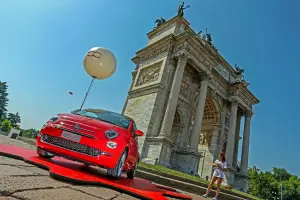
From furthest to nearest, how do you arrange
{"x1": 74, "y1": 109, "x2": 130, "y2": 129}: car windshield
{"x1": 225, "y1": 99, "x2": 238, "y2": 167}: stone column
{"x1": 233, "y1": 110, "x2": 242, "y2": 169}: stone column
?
{"x1": 233, "y1": 110, "x2": 242, "y2": 169}: stone column
{"x1": 225, "y1": 99, "x2": 238, "y2": 167}: stone column
{"x1": 74, "y1": 109, "x2": 130, "y2": 129}: car windshield

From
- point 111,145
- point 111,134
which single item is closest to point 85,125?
point 111,134

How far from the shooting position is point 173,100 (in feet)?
59.5

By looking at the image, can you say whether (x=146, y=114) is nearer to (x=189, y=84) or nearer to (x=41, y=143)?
(x=189, y=84)

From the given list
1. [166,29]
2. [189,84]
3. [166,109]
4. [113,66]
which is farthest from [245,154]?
[113,66]

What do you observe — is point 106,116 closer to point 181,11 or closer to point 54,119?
point 54,119

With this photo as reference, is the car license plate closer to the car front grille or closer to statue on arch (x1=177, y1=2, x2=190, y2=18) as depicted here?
the car front grille

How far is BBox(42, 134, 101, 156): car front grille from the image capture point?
4.03 m

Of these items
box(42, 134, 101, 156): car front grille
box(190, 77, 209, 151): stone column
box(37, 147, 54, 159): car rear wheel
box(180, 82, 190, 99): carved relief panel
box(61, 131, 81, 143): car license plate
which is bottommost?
box(37, 147, 54, 159): car rear wheel

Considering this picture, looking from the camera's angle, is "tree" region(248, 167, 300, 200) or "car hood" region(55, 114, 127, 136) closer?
"car hood" region(55, 114, 127, 136)

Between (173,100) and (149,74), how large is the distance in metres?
5.18

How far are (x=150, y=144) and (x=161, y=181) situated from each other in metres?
9.22

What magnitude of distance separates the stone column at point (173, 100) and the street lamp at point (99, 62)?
954cm

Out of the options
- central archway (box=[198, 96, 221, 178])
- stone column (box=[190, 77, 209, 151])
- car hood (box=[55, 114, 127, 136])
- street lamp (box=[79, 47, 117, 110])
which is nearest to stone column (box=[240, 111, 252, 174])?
central archway (box=[198, 96, 221, 178])

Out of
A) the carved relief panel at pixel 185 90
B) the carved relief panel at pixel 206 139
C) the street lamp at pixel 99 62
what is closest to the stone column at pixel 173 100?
the carved relief panel at pixel 185 90
